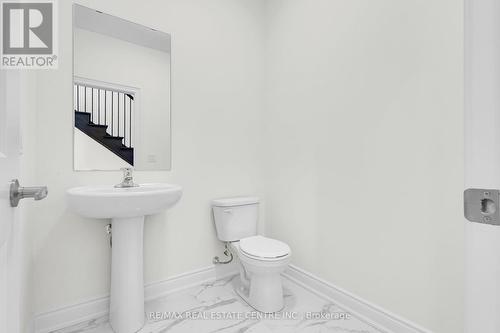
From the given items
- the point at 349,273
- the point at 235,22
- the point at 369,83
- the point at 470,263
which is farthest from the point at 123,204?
the point at 235,22

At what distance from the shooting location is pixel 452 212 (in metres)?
1.21

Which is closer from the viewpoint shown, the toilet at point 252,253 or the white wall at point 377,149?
the white wall at point 377,149

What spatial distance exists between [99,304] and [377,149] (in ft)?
6.51

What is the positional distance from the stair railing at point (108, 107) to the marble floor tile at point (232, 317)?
3.70 feet

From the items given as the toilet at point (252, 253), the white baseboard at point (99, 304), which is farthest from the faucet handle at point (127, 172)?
the white baseboard at point (99, 304)

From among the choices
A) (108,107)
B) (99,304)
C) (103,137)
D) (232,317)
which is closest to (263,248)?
(232,317)

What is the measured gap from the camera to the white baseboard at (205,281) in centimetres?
141

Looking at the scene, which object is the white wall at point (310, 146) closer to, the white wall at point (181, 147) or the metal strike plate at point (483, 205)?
the white wall at point (181, 147)

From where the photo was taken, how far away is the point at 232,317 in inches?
61.9

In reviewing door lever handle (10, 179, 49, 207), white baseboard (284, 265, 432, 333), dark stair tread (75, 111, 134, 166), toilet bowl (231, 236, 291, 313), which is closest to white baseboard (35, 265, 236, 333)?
toilet bowl (231, 236, 291, 313)

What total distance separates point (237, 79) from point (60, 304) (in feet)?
6.58

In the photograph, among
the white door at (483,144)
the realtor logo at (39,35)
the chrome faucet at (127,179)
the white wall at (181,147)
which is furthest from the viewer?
the chrome faucet at (127,179)

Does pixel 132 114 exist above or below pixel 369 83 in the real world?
below

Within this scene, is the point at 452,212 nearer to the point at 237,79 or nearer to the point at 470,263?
the point at 470,263
